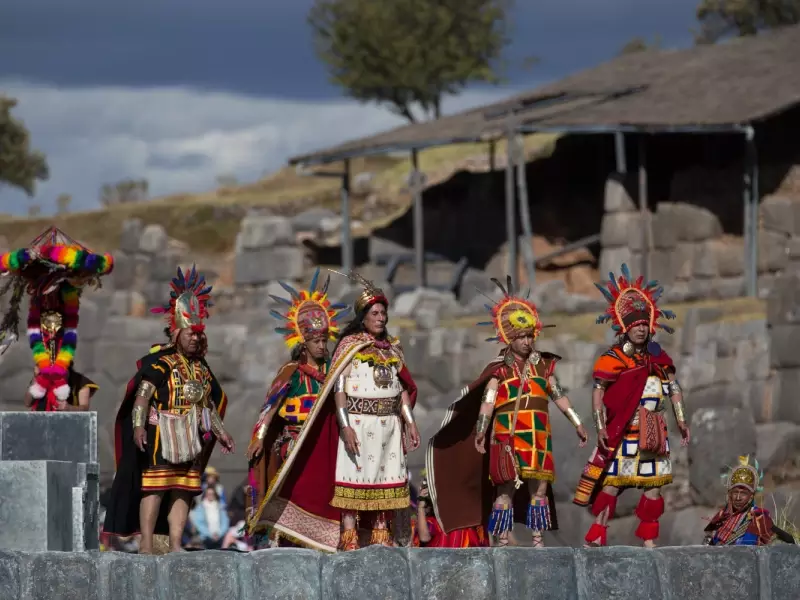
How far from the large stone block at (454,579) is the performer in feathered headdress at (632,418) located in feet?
6.80

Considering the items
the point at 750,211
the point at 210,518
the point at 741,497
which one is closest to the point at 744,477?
the point at 741,497

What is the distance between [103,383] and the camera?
82.1 feet

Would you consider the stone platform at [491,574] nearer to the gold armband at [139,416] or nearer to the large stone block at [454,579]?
the large stone block at [454,579]

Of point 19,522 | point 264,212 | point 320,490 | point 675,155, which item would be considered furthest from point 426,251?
point 19,522

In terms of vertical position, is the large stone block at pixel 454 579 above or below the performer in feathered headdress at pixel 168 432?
below

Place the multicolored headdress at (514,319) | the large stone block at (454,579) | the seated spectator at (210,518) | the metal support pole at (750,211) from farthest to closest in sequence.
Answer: the metal support pole at (750,211) → the seated spectator at (210,518) → the multicolored headdress at (514,319) → the large stone block at (454,579)

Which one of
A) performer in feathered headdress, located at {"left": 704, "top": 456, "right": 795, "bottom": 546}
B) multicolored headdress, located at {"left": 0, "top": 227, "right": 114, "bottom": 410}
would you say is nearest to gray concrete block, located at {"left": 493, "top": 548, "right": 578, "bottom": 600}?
performer in feathered headdress, located at {"left": 704, "top": 456, "right": 795, "bottom": 546}

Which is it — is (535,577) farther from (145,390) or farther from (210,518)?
(210,518)

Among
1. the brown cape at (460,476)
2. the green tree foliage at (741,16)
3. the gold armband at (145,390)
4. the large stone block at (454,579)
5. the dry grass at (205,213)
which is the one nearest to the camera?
the large stone block at (454,579)

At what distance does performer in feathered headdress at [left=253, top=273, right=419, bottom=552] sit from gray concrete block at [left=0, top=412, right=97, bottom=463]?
158 centimetres

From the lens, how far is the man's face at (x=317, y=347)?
40.8 feet

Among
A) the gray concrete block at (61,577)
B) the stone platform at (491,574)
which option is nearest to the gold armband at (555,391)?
the stone platform at (491,574)

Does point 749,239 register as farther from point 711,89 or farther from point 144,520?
point 144,520

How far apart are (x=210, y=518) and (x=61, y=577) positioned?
5.82 meters
